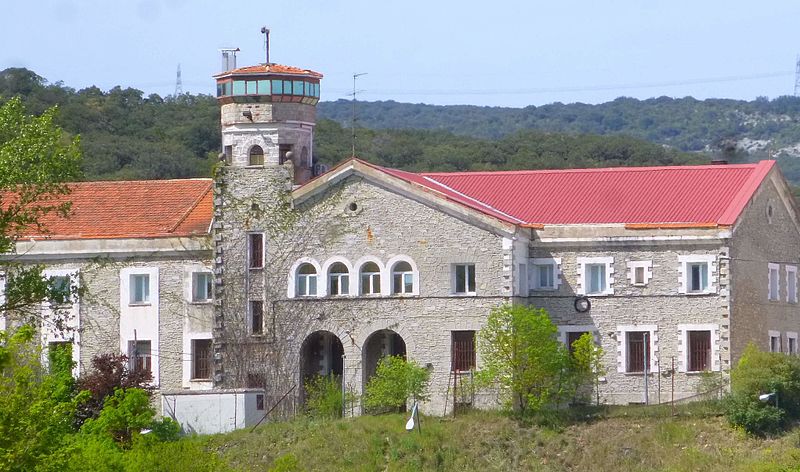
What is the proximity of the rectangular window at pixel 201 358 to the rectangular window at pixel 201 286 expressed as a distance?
1.48m

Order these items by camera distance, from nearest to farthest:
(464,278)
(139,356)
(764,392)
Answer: (764,392), (464,278), (139,356)

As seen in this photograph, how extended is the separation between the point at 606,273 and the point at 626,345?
8.03 feet

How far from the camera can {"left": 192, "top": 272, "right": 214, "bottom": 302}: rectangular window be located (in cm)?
7025

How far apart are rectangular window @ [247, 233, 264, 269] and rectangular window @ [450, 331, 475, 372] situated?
23.8ft

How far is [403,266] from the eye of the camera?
67250 mm

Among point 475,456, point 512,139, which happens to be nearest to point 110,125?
point 512,139

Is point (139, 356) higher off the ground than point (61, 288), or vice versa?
point (61, 288)

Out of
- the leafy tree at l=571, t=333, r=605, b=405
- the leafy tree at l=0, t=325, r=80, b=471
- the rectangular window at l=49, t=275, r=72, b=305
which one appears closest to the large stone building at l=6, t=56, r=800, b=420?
the rectangular window at l=49, t=275, r=72, b=305

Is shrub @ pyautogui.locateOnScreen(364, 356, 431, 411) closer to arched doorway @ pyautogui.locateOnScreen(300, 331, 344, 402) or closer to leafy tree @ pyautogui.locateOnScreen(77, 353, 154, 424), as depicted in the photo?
arched doorway @ pyautogui.locateOnScreen(300, 331, 344, 402)

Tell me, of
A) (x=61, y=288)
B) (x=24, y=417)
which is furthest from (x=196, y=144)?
(x=24, y=417)

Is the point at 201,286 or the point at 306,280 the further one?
the point at 201,286

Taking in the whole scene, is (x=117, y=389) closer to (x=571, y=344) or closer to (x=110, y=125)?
(x=571, y=344)

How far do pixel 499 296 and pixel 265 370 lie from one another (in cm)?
837

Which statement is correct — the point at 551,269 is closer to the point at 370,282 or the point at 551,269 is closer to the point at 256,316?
the point at 370,282
